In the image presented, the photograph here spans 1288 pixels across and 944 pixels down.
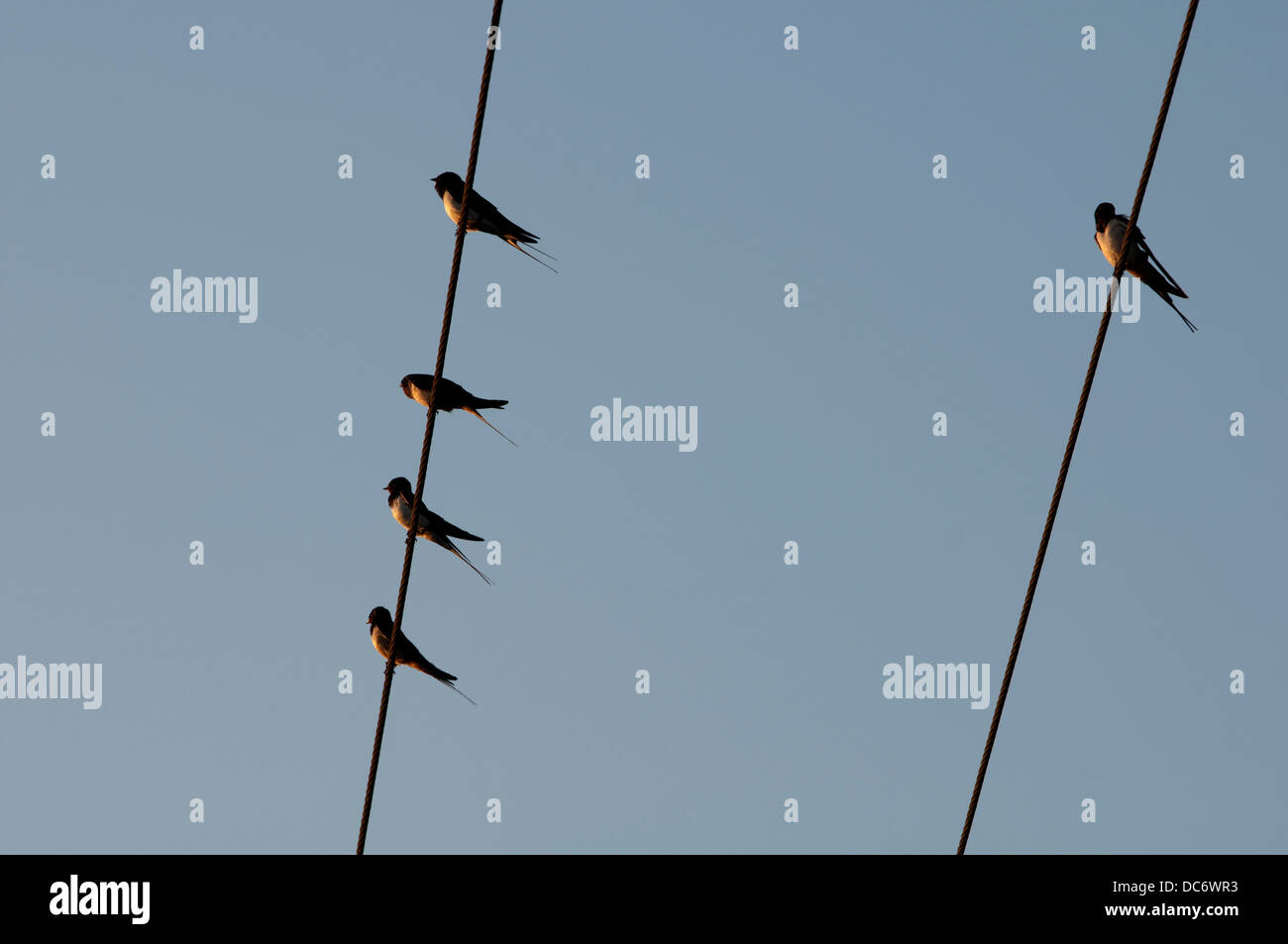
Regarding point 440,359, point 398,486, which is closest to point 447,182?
point 398,486

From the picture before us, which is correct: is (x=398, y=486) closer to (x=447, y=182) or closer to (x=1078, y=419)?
(x=447, y=182)

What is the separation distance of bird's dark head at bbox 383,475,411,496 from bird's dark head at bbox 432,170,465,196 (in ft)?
8.49

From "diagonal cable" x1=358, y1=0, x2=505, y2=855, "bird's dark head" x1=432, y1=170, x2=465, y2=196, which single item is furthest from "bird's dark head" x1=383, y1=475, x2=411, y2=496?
"diagonal cable" x1=358, y1=0, x2=505, y2=855

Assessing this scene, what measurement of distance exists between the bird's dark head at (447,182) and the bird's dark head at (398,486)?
259 centimetres

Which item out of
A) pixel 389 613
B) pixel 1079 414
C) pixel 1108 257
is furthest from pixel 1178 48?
pixel 389 613

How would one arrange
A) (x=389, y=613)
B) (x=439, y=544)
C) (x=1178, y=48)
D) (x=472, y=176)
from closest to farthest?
(x=1178, y=48) → (x=472, y=176) → (x=439, y=544) → (x=389, y=613)

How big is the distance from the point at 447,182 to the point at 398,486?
9.03ft

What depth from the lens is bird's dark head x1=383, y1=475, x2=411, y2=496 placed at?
13352 millimetres

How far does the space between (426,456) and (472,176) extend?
1298mm

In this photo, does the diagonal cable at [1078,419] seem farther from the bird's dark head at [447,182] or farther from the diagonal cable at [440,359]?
the bird's dark head at [447,182]

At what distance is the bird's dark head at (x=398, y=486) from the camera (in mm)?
13352

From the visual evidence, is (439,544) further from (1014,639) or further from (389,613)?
(1014,639)

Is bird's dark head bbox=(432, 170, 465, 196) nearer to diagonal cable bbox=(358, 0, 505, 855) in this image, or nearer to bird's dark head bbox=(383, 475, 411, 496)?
bird's dark head bbox=(383, 475, 411, 496)
